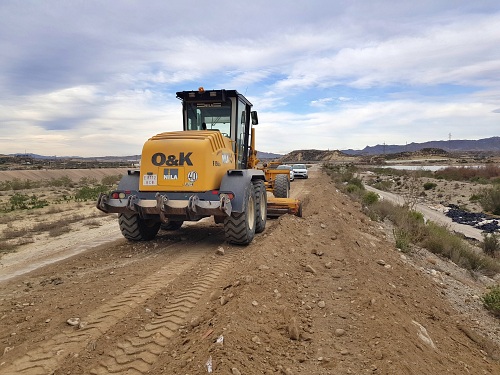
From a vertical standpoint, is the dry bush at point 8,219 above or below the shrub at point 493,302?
above

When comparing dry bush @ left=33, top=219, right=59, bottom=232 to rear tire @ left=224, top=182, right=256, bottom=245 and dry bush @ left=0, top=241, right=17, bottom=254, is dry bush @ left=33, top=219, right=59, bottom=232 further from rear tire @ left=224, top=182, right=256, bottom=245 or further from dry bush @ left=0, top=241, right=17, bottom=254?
rear tire @ left=224, top=182, right=256, bottom=245

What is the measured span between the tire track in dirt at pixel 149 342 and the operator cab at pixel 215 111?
16.7 ft

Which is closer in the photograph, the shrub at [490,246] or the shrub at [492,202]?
the shrub at [490,246]

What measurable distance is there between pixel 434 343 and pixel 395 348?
1.15 m

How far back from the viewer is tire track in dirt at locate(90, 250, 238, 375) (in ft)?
12.0

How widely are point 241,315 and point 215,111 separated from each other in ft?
21.0

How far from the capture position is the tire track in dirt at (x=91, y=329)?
3.71 m

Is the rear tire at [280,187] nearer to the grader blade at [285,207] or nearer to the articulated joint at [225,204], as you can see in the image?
the grader blade at [285,207]

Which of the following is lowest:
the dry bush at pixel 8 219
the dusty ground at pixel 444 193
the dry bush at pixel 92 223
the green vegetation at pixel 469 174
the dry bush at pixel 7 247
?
the dusty ground at pixel 444 193

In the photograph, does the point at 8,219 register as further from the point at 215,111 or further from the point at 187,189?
the point at 187,189

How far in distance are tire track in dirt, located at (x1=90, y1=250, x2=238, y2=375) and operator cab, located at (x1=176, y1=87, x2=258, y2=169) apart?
5.08 meters

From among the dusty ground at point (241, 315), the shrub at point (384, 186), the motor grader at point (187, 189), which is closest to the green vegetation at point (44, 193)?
the motor grader at point (187, 189)

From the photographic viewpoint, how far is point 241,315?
4.36 meters

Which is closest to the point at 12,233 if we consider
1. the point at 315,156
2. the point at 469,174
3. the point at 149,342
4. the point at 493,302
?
the point at 149,342
